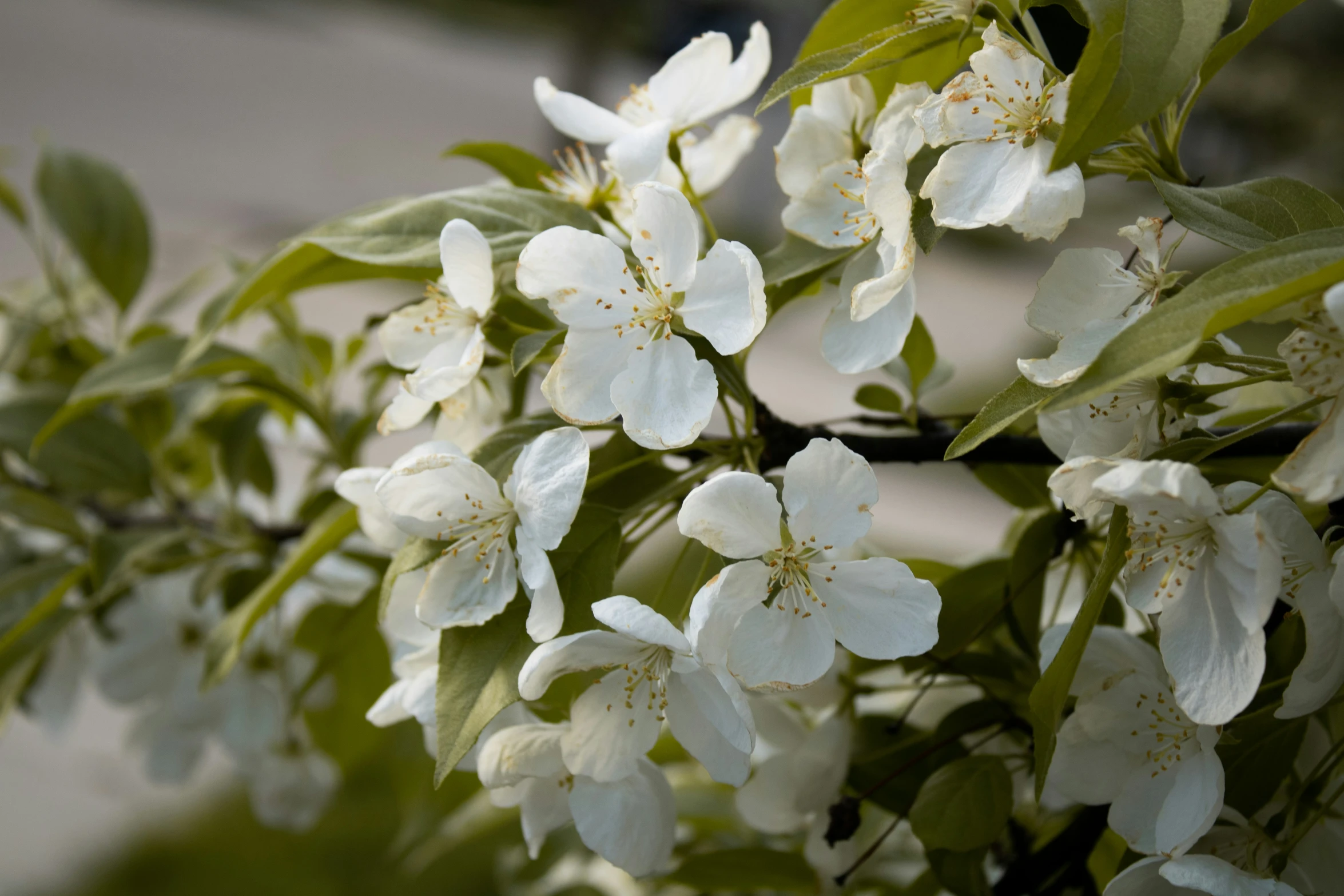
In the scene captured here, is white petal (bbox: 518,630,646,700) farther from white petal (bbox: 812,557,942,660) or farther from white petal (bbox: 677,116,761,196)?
white petal (bbox: 677,116,761,196)

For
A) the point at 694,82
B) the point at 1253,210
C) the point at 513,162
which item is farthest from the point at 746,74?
the point at 1253,210

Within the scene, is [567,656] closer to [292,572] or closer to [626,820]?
[626,820]

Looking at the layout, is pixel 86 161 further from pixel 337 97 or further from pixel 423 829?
pixel 337 97

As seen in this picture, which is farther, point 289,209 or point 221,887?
point 289,209

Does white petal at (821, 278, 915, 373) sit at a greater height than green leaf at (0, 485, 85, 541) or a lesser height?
greater

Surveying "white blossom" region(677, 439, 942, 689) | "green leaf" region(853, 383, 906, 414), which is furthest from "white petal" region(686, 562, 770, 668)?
"green leaf" region(853, 383, 906, 414)

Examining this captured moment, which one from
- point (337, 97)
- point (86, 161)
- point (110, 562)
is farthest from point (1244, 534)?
point (337, 97)

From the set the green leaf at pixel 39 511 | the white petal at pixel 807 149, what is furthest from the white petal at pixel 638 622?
the green leaf at pixel 39 511
